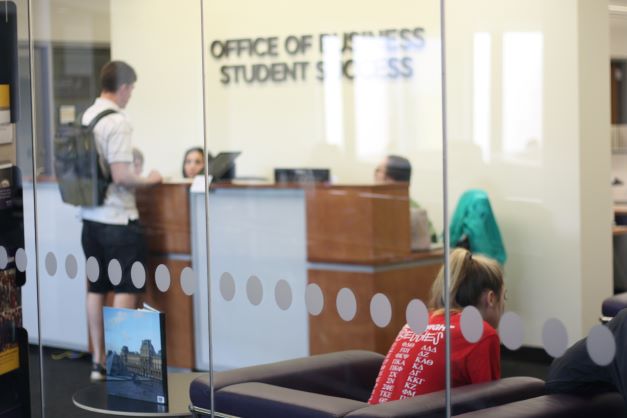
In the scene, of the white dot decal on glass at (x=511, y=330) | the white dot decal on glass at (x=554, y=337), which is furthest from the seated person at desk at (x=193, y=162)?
the white dot decal on glass at (x=554, y=337)

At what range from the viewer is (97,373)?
4598 millimetres

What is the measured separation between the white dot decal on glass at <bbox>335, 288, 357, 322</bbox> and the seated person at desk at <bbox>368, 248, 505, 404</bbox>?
23cm

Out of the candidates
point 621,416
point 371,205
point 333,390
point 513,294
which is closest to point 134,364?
point 333,390

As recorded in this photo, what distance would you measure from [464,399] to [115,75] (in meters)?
2.14

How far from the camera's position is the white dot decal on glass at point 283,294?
384 centimetres

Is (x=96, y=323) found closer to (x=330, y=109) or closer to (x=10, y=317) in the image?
(x=10, y=317)

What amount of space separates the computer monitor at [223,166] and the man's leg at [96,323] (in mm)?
897

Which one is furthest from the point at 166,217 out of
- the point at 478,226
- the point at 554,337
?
the point at 554,337

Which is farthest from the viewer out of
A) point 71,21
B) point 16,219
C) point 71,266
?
point 16,219

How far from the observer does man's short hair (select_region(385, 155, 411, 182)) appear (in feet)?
11.1

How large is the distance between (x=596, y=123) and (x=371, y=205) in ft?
3.12

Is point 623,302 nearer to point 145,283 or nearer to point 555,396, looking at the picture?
point 555,396

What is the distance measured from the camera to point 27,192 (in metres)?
4.77

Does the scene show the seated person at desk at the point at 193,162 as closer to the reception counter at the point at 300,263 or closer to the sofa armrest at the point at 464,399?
the reception counter at the point at 300,263
